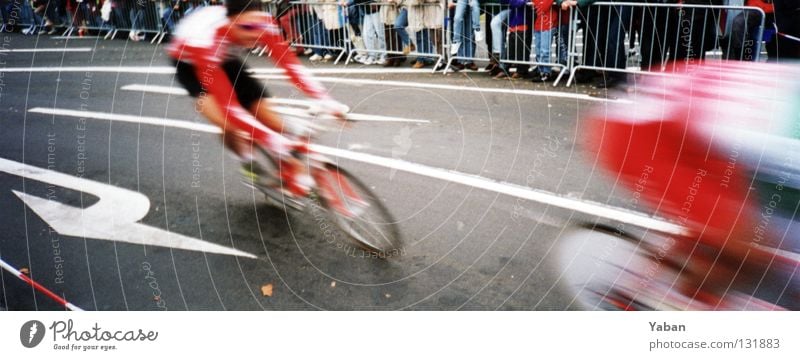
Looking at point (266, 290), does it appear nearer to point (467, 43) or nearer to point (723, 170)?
point (723, 170)

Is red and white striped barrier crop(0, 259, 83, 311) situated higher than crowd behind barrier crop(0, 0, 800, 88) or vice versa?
crowd behind barrier crop(0, 0, 800, 88)

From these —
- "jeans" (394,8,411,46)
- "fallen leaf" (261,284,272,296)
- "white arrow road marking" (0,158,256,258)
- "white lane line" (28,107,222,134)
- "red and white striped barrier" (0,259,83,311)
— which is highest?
"jeans" (394,8,411,46)

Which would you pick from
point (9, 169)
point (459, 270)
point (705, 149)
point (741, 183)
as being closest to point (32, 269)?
point (9, 169)

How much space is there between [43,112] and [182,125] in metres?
2.12

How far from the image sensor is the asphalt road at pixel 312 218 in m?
2.97

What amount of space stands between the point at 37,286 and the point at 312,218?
1478mm

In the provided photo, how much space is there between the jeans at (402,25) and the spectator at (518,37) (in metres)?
1.00

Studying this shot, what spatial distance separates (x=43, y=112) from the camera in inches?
255

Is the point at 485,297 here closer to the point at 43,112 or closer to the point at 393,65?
the point at 393,65

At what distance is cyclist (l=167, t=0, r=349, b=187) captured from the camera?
10.8ft

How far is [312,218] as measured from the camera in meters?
3.60

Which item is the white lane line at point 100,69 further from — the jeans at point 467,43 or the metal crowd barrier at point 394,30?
the jeans at point 467,43

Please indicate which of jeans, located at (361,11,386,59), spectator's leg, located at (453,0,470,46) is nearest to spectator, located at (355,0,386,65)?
jeans, located at (361,11,386,59)

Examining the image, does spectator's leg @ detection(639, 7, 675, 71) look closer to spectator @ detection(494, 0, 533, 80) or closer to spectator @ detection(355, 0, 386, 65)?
spectator @ detection(494, 0, 533, 80)
